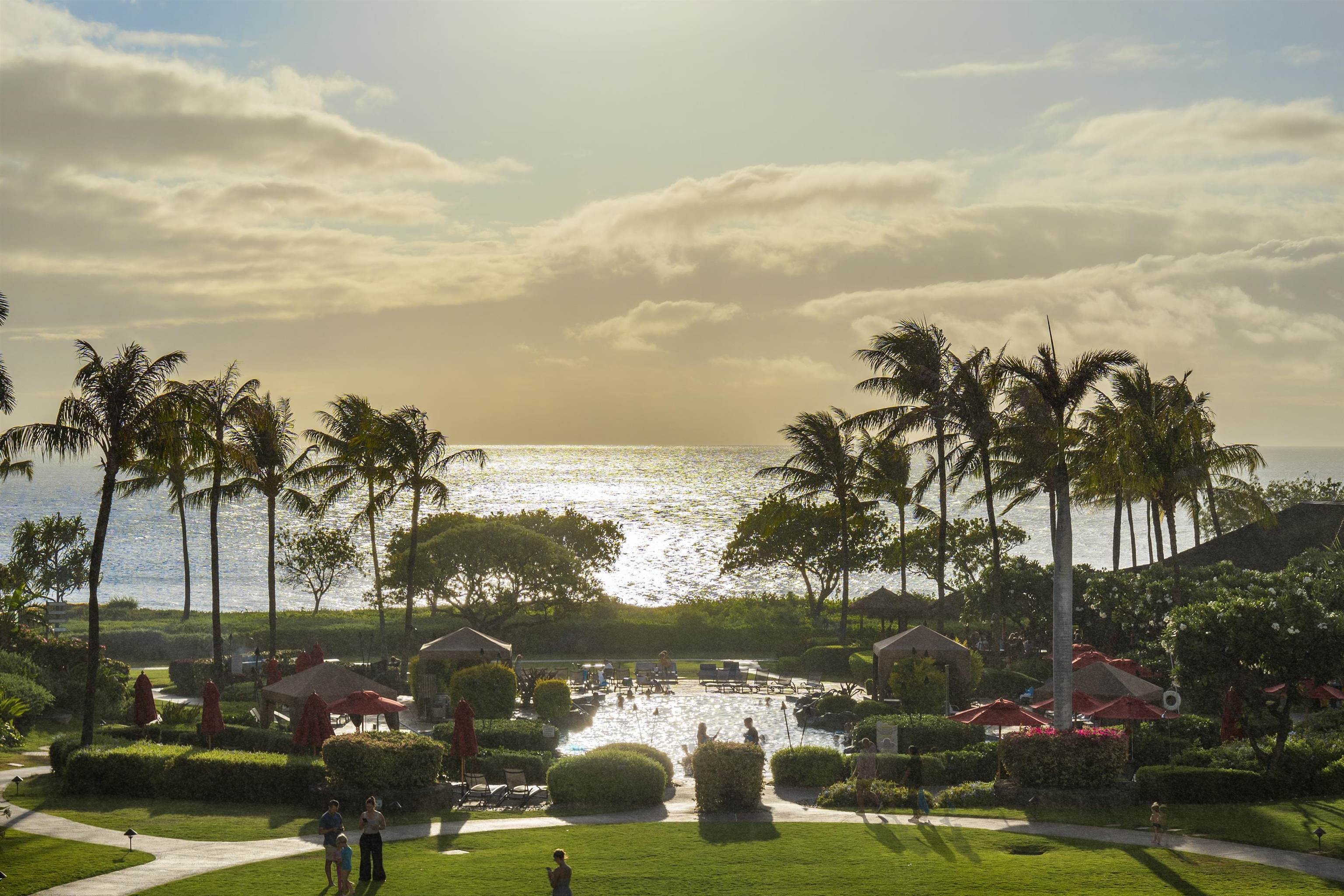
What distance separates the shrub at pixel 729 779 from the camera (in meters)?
22.4

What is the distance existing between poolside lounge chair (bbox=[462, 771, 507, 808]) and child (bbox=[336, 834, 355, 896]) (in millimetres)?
7154

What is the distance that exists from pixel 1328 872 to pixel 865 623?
42.2m

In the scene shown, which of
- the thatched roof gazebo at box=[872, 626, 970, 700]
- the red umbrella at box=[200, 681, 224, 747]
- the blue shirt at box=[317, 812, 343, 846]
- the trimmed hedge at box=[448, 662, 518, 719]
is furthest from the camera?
the thatched roof gazebo at box=[872, 626, 970, 700]

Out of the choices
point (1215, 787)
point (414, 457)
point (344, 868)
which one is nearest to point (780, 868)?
point (344, 868)

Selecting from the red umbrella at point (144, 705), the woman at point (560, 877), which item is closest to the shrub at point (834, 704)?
the red umbrella at point (144, 705)

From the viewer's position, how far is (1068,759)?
2288 cm

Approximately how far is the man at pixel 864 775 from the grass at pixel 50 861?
532 inches

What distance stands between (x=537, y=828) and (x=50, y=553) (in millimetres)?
54981

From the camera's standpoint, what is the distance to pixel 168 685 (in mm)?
42281

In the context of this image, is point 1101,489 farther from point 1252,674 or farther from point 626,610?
point 626,610

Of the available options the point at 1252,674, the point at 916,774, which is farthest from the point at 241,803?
the point at 1252,674

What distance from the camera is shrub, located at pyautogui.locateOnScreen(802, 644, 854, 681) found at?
4381 centimetres

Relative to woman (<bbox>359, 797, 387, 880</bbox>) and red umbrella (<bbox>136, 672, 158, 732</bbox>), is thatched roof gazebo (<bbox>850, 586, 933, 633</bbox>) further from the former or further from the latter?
woman (<bbox>359, 797, 387, 880</bbox>)

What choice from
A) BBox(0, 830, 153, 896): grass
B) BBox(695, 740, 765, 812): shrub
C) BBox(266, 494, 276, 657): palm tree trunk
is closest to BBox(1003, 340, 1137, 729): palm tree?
BBox(695, 740, 765, 812): shrub
